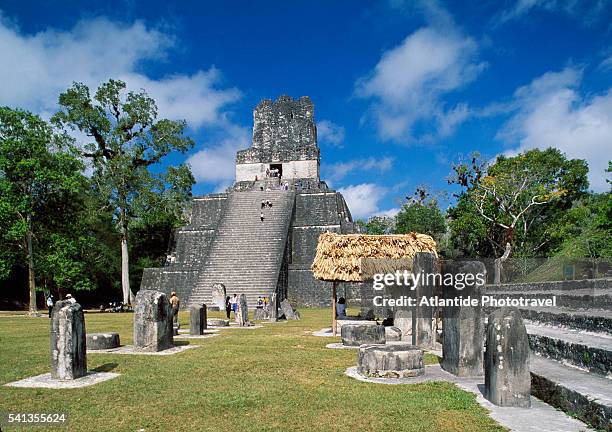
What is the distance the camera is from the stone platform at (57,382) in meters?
5.69

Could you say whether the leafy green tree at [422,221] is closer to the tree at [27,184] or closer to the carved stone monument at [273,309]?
the carved stone monument at [273,309]

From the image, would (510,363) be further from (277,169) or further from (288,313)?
(277,169)

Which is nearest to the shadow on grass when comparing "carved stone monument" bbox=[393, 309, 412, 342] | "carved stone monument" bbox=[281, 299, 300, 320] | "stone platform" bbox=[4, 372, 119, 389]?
"stone platform" bbox=[4, 372, 119, 389]

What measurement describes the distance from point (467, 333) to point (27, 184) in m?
19.7

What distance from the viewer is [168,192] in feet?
93.9

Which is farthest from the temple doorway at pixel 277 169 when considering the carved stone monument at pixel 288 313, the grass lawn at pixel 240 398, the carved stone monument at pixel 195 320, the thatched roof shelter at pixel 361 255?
the grass lawn at pixel 240 398

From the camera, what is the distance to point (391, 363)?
6145 mm

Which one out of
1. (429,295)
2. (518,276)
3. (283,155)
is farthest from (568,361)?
(283,155)

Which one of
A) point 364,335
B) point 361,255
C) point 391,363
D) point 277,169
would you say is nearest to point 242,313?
point 361,255

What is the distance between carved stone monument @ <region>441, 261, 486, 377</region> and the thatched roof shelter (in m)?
4.66

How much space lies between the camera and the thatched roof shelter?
11.1 metres

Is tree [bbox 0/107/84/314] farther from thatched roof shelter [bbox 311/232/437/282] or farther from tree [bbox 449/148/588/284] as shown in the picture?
tree [bbox 449/148/588/284]

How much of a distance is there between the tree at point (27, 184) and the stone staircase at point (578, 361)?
19.1 metres

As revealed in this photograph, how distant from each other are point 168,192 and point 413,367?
2468 cm
